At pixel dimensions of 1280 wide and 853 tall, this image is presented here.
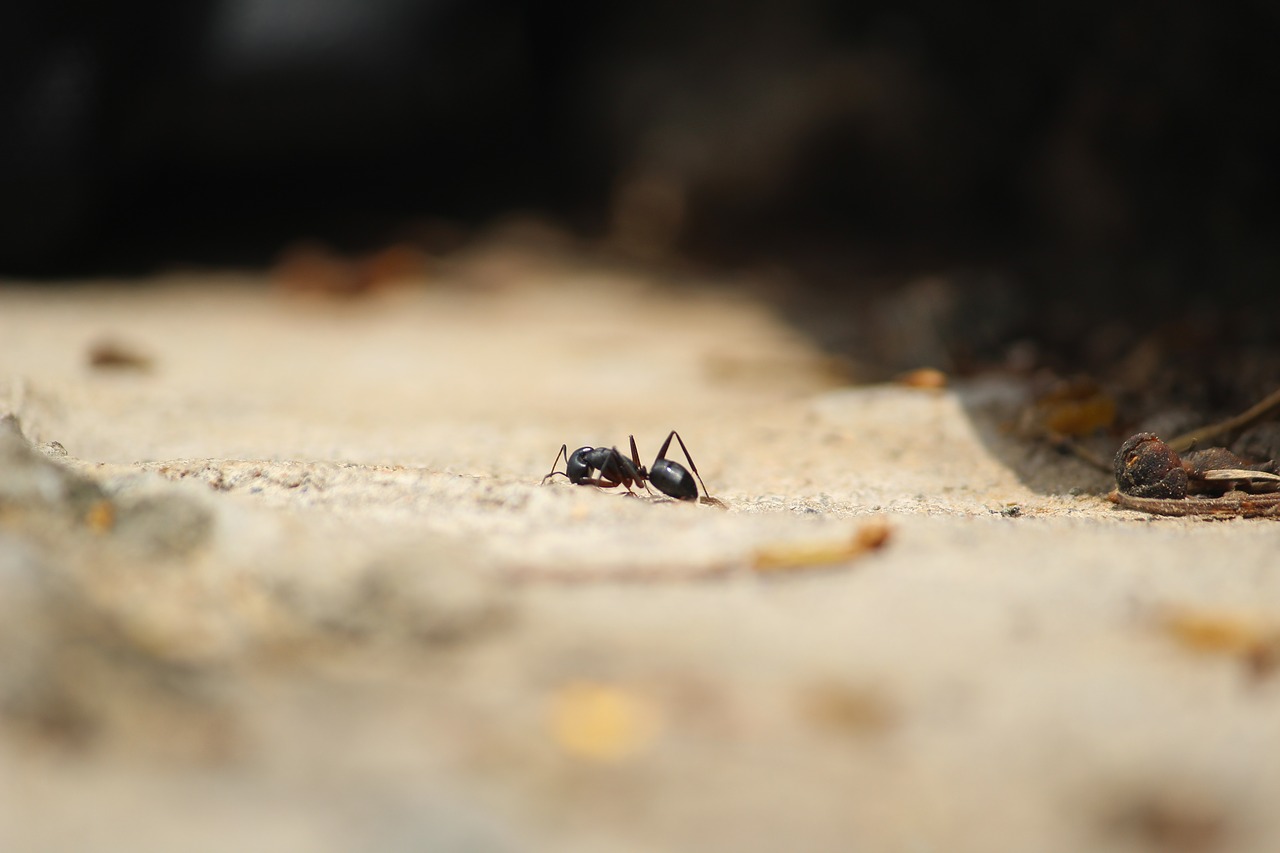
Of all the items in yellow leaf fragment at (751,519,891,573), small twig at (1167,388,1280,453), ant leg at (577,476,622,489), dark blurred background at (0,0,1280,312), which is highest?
dark blurred background at (0,0,1280,312)

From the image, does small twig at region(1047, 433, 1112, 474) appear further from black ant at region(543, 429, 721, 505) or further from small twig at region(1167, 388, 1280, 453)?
black ant at region(543, 429, 721, 505)

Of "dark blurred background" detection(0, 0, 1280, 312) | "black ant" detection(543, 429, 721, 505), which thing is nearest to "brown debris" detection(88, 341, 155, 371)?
"black ant" detection(543, 429, 721, 505)

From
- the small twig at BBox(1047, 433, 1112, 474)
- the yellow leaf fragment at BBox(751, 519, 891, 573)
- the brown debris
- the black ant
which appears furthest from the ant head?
the brown debris

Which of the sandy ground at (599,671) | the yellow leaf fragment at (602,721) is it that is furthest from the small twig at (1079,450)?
the yellow leaf fragment at (602,721)

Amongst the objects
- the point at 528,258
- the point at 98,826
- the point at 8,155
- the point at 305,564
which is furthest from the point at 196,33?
the point at 98,826

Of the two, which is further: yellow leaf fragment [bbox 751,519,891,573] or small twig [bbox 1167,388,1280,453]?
small twig [bbox 1167,388,1280,453]

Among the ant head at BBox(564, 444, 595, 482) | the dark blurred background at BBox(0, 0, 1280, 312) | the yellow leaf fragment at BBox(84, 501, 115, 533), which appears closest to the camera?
the yellow leaf fragment at BBox(84, 501, 115, 533)

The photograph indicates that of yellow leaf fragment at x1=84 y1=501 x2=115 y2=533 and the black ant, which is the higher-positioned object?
the black ant

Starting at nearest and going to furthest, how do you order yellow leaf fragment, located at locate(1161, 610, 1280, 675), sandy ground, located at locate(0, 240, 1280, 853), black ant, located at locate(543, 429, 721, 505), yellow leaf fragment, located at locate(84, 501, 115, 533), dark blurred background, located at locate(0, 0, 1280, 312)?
sandy ground, located at locate(0, 240, 1280, 853) → yellow leaf fragment, located at locate(1161, 610, 1280, 675) → yellow leaf fragment, located at locate(84, 501, 115, 533) → black ant, located at locate(543, 429, 721, 505) → dark blurred background, located at locate(0, 0, 1280, 312)
